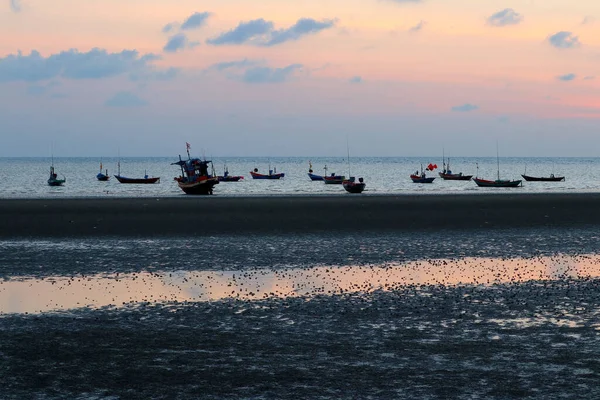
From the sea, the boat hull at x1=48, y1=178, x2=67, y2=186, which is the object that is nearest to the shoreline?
the sea

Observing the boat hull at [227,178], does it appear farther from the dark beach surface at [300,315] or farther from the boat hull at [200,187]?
the dark beach surface at [300,315]

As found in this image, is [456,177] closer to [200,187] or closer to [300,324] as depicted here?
[200,187]

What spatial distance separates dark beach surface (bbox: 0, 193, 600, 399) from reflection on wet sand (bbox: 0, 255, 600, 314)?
0.07m

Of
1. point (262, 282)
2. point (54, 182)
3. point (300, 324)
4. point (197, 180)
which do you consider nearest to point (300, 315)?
point (300, 324)

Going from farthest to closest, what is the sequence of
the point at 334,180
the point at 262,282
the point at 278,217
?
1. the point at 334,180
2. the point at 278,217
3. the point at 262,282

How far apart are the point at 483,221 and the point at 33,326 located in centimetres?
2777

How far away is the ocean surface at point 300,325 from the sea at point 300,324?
4 centimetres

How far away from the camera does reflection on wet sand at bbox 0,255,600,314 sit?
16.3 metres

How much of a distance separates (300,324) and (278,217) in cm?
2640

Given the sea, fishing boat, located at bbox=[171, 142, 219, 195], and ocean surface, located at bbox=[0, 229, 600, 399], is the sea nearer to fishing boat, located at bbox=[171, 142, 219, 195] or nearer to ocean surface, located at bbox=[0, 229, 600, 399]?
ocean surface, located at bbox=[0, 229, 600, 399]

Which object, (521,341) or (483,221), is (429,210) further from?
(521,341)

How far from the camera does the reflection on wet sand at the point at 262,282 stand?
16.3 metres

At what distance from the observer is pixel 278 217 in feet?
131

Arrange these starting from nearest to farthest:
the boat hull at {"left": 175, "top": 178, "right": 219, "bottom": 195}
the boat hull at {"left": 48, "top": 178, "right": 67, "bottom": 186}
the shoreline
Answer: the shoreline → the boat hull at {"left": 175, "top": 178, "right": 219, "bottom": 195} → the boat hull at {"left": 48, "top": 178, "right": 67, "bottom": 186}
